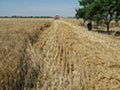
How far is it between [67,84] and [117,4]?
34.7 m

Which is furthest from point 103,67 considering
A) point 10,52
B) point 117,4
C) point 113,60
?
point 117,4

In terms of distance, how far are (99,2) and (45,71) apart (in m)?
35.4

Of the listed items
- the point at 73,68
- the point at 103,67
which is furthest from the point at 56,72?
the point at 103,67

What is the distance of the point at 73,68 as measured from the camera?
10938 millimetres

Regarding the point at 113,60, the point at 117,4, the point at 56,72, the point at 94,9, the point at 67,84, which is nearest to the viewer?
the point at 67,84

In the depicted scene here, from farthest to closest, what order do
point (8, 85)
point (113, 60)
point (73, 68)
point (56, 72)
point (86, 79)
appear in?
point (113, 60)
point (73, 68)
point (56, 72)
point (86, 79)
point (8, 85)

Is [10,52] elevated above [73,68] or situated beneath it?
elevated above

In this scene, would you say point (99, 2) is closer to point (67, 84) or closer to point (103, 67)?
point (103, 67)

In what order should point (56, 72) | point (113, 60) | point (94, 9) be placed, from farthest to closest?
1. point (94, 9)
2. point (113, 60)
3. point (56, 72)

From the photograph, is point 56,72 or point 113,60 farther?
point 113,60

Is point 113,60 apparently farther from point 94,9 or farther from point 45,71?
point 94,9

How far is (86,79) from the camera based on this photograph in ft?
30.0

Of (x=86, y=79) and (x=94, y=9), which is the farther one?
(x=94, y=9)

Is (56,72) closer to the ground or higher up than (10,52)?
closer to the ground
